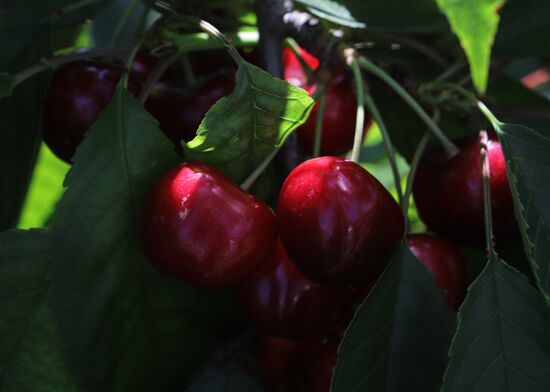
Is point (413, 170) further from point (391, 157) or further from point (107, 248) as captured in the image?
point (107, 248)

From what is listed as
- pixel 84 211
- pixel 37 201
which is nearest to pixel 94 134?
pixel 84 211

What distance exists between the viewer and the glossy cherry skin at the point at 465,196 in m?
0.64

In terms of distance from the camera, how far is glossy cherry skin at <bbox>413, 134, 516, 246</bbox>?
2.10 ft

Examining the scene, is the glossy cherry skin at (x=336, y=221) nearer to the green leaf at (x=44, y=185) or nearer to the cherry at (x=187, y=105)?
the cherry at (x=187, y=105)

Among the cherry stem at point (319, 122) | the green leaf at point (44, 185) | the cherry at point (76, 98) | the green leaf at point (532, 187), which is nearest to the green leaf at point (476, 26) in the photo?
the green leaf at point (532, 187)

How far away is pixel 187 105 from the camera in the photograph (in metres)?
0.72

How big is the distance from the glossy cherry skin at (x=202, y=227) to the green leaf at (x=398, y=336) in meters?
0.10

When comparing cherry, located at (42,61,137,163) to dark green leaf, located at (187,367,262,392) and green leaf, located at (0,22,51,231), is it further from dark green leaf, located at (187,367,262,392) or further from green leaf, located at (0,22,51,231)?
dark green leaf, located at (187,367,262,392)

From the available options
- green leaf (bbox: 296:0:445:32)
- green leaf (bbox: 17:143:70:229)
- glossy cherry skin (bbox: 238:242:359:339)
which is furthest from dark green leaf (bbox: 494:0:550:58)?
green leaf (bbox: 17:143:70:229)

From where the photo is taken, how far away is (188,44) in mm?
739

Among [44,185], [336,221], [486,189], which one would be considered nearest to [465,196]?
[486,189]

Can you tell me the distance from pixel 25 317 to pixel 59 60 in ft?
0.77

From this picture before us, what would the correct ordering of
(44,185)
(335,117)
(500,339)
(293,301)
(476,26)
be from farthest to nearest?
(44,185)
(335,117)
(293,301)
(500,339)
(476,26)

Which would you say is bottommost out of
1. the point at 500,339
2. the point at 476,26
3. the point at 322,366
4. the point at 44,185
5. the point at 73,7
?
the point at 44,185
